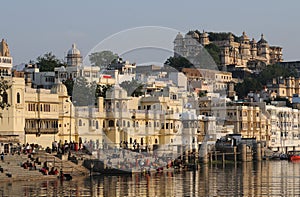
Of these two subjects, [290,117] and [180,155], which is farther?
[290,117]

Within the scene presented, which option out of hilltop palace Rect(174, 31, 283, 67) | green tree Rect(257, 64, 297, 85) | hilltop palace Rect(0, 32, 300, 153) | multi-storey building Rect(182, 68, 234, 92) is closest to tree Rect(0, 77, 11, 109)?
hilltop palace Rect(0, 32, 300, 153)

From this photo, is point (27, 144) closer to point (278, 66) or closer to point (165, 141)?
point (165, 141)

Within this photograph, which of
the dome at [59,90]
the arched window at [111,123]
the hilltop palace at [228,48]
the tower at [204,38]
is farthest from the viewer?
the tower at [204,38]

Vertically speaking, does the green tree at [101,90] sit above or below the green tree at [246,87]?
below

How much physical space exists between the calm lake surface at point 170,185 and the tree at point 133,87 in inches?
1129

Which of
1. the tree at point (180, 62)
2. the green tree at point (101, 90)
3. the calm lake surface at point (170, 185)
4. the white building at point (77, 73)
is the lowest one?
the calm lake surface at point (170, 185)

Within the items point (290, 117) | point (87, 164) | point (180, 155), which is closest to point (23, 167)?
point (87, 164)

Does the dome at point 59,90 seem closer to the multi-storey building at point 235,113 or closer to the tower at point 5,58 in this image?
the tower at point 5,58

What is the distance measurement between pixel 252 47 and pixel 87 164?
458 feet

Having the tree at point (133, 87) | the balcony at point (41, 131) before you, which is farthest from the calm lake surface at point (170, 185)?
the tree at point (133, 87)

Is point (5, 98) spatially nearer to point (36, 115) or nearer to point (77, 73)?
point (36, 115)

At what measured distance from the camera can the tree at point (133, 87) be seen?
9631cm

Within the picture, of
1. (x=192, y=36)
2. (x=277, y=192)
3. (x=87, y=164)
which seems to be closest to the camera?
(x=277, y=192)

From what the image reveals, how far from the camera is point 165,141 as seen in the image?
83.9m
